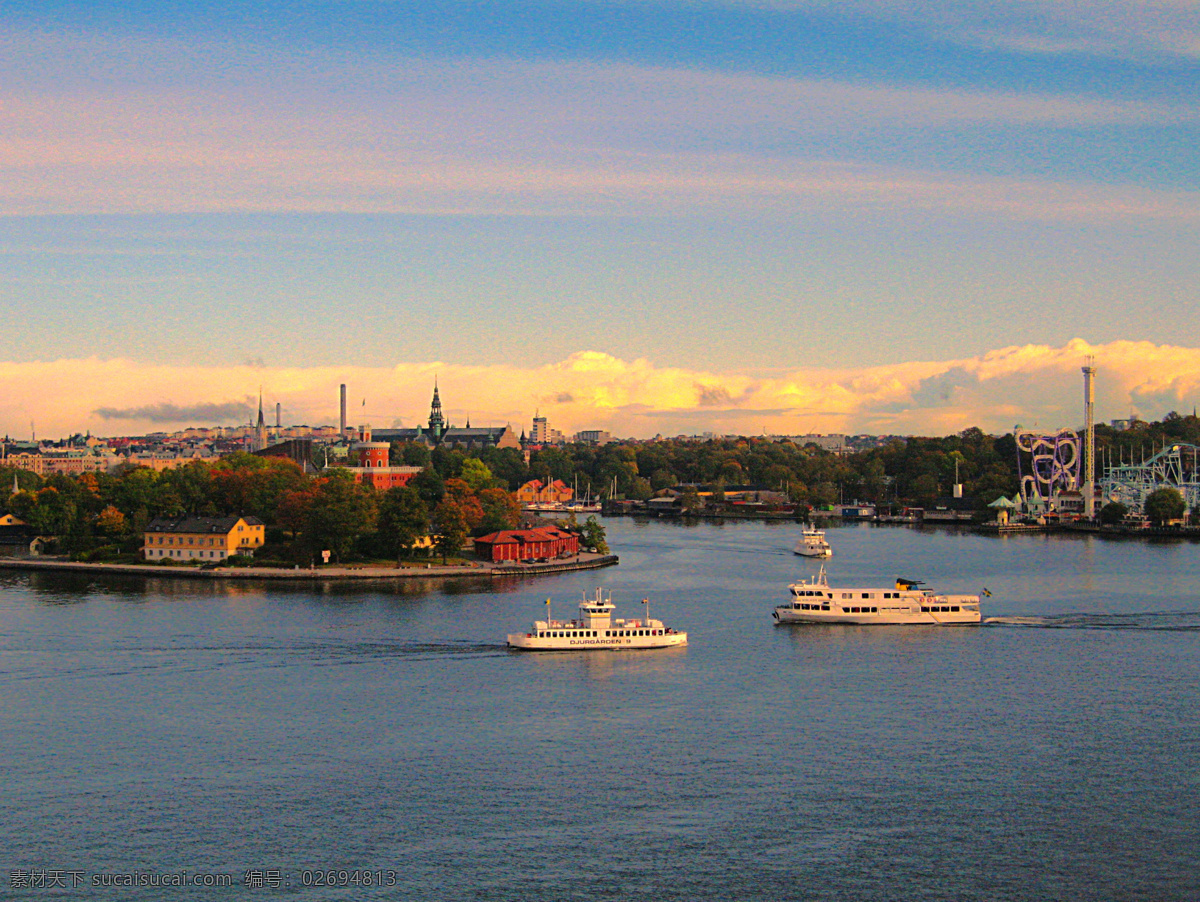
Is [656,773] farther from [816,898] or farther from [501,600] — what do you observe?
[501,600]

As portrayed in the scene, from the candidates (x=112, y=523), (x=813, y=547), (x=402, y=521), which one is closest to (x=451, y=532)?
(x=402, y=521)

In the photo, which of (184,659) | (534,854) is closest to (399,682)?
(184,659)

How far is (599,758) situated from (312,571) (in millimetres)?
27060

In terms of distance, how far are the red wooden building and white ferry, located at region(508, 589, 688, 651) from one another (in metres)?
19.8

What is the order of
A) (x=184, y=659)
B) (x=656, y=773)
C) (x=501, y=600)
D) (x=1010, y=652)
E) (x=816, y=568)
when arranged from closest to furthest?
(x=656, y=773), (x=184, y=659), (x=1010, y=652), (x=501, y=600), (x=816, y=568)

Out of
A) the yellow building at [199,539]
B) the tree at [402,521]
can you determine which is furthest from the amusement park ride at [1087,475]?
the yellow building at [199,539]

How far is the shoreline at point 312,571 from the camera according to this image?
4628 cm

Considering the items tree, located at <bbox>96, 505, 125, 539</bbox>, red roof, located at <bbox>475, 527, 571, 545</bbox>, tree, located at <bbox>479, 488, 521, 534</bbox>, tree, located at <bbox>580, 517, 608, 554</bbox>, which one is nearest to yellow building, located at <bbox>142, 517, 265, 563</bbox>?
tree, located at <bbox>96, 505, 125, 539</bbox>

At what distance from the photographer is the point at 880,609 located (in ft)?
120

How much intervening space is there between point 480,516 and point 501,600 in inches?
654

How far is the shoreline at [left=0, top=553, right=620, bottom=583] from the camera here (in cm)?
4628

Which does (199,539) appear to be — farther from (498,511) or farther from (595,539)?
(595,539)

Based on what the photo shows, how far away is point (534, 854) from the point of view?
56.6 feet

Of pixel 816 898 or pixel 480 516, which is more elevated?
pixel 480 516
